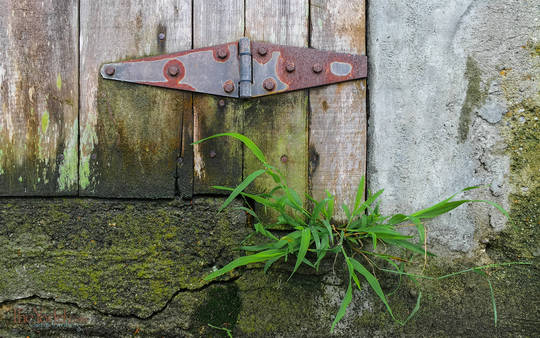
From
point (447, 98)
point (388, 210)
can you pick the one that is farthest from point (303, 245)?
point (447, 98)

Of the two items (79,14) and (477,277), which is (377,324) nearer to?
(477,277)

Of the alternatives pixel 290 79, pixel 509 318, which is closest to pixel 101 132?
pixel 290 79

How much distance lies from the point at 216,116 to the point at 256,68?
0.20 meters

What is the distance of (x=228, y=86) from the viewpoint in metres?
1.30

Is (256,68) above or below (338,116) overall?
above

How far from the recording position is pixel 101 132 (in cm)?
132

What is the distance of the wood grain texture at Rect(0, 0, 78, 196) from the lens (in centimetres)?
133

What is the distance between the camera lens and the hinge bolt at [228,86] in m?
1.30

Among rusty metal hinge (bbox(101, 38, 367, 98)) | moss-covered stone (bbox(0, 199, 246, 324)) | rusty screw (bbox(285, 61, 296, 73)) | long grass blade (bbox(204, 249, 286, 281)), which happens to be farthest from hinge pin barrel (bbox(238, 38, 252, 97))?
long grass blade (bbox(204, 249, 286, 281))

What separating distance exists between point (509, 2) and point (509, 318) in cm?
98

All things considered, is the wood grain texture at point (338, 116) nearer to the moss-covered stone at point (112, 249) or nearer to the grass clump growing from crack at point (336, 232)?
the grass clump growing from crack at point (336, 232)

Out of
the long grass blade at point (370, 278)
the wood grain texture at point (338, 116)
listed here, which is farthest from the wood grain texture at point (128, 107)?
the long grass blade at point (370, 278)

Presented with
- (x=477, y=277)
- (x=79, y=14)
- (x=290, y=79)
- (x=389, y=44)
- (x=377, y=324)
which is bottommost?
(x=377, y=324)

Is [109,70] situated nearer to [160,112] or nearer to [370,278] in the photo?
[160,112]
